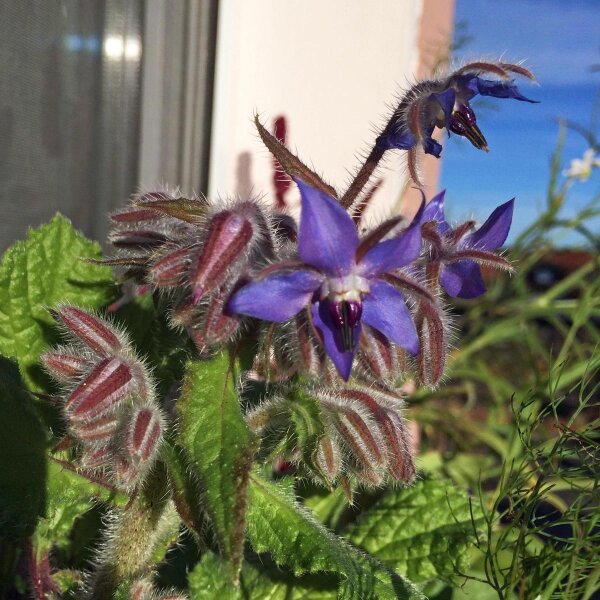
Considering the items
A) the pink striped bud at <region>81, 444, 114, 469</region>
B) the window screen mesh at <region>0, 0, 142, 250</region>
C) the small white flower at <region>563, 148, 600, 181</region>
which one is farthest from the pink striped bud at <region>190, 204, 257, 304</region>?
the small white flower at <region>563, 148, 600, 181</region>

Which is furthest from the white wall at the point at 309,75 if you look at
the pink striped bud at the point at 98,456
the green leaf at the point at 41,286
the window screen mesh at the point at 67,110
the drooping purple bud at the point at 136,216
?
the pink striped bud at the point at 98,456

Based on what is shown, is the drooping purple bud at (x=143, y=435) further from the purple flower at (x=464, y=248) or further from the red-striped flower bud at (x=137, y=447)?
the purple flower at (x=464, y=248)

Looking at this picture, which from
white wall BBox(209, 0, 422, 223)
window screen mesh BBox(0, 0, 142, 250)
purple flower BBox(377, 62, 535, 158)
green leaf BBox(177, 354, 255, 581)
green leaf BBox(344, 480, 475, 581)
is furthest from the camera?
white wall BBox(209, 0, 422, 223)

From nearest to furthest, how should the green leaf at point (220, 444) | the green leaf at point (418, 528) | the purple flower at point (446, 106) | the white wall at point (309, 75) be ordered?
1. the green leaf at point (220, 444)
2. the purple flower at point (446, 106)
3. the green leaf at point (418, 528)
4. the white wall at point (309, 75)

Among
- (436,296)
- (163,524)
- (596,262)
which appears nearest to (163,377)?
(163,524)

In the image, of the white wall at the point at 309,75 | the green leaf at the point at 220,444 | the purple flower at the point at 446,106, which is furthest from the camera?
the white wall at the point at 309,75

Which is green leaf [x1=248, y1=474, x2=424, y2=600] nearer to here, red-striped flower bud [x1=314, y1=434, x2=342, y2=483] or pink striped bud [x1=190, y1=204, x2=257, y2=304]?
red-striped flower bud [x1=314, y1=434, x2=342, y2=483]

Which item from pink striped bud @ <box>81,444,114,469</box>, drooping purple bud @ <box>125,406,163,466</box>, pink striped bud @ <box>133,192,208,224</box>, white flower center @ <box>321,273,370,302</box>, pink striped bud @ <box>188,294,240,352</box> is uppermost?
pink striped bud @ <box>133,192,208,224</box>
